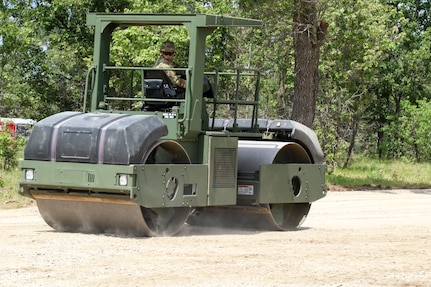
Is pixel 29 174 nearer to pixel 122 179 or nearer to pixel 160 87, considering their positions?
pixel 122 179

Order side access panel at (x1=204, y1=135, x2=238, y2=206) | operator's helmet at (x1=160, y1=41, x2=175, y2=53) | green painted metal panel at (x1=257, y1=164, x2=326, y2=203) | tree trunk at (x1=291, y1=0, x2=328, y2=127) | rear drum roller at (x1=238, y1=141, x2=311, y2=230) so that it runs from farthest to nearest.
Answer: tree trunk at (x1=291, y1=0, x2=328, y2=127), rear drum roller at (x1=238, y1=141, x2=311, y2=230), green painted metal panel at (x1=257, y1=164, x2=326, y2=203), operator's helmet at (x1=160, y1=41, x2=175, y2=53), side access panel at (x1=204, y1=135, x2=238, y2=206)

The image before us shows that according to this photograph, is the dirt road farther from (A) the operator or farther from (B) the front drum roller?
(A) the operator

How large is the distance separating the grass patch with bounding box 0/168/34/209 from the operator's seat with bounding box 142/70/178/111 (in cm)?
531

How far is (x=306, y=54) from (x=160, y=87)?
1259cm

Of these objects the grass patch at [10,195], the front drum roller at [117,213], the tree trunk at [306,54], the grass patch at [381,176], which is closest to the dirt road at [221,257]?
the front drum roller at [117,213]

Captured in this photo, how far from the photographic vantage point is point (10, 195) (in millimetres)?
18672

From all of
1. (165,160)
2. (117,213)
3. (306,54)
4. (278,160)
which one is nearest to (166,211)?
(165,160)

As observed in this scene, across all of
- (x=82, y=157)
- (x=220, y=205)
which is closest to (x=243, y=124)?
(x=220, y=205)

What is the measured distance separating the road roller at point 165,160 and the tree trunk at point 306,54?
10.0 metres

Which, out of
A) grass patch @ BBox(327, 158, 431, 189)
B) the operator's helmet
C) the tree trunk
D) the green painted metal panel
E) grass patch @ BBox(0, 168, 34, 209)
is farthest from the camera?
grass patch @ BBox(327, 158, 431, 189)

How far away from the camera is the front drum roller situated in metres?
12.3

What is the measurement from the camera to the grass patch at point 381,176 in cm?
2684

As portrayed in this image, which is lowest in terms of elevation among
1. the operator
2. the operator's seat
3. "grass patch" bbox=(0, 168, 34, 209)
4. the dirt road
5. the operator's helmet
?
"grass patch" bbox=(0, 168, 34, 209)

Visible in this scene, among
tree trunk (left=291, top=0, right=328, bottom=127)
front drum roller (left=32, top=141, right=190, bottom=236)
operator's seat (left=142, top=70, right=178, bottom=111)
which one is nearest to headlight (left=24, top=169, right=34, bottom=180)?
front drum roller (left=32, top=141, right=190, bottom=236)
